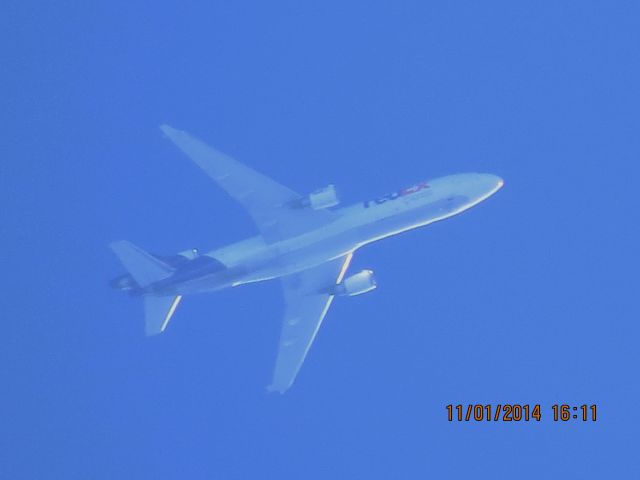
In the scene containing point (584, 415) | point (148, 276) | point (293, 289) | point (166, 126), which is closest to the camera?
point (166, 126)

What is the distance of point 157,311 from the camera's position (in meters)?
50.8

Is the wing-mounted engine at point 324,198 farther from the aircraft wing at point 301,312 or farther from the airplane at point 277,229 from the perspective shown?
the aircraft wing at point 301,312

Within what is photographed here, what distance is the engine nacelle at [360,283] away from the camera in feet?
169

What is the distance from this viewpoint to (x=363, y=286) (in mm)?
51438

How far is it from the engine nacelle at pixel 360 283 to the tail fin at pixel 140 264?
8536 mm

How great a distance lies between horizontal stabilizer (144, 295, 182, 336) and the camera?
50781 millimetres

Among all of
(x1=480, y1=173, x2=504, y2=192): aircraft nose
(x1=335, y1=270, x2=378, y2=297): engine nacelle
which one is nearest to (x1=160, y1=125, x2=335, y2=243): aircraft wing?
(x1=335, y1=270, x2=378, y2=297): engine nacelle

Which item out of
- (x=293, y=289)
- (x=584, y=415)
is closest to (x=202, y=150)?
(x=293, y=289)

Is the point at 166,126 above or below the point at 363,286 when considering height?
above

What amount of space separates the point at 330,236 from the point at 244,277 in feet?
14.6

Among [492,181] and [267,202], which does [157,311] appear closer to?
[267,202]

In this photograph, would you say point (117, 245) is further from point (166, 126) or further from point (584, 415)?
point (584, 415)

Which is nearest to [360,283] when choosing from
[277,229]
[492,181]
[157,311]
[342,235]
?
[342,235]

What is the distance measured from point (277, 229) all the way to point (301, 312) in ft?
19.7
